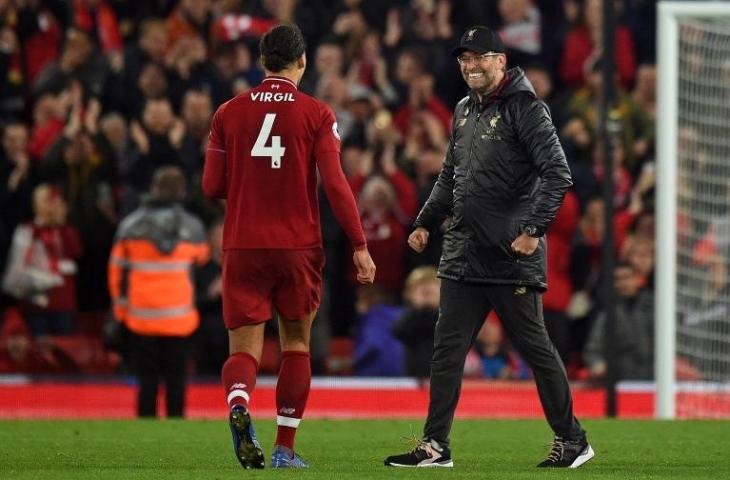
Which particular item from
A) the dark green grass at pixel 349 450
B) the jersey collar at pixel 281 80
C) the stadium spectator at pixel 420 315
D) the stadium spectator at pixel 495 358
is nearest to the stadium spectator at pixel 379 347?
the stadium spectator at pixel 420 315

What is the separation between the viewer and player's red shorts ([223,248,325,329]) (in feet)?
25.7

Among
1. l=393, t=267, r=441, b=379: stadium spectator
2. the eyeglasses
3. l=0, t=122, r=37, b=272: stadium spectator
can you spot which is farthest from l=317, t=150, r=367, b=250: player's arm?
l=0, t=122, r=37, b=272: stadium spectator

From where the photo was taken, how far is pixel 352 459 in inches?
348

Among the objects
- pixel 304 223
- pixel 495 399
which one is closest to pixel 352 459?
pixel 304 223

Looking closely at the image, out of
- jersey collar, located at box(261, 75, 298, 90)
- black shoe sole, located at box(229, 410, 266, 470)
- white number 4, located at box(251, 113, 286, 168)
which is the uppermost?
jersey collar, located at box(261, 75, 298, 90)

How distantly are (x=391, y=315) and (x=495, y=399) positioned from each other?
1.22 metres

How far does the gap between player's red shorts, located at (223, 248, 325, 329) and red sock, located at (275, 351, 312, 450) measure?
21 cm

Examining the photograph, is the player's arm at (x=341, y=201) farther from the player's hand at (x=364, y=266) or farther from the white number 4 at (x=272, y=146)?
the white number 4 at (x=272, y=146)

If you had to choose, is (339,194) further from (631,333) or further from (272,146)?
(631,333)

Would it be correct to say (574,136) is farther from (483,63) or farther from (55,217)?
(483,63)

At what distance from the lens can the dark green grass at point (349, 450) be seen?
7848mm

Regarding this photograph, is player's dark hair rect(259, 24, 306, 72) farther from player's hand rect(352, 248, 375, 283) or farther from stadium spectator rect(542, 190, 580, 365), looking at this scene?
stadium spectator rect(542, 190, 580, 365)

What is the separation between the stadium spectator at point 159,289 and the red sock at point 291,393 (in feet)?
16.5

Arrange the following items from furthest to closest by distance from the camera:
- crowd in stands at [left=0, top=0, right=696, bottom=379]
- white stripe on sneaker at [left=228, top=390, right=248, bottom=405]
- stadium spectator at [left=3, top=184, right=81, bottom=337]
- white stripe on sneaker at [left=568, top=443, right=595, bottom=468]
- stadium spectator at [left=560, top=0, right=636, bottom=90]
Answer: stadium spectator at [left=560, top=0, right=636, bottom=90]
stadium spectator at [left=3, top=184, right=81, bottom=337]
crowd in stands at [left=0, top=0, right=696, bottom=379]
white stripe on sneaker at [left=568, top=443, right=595, bottom=468]
white stripe on sneaker at [left=228, top=390, right=248, bottom=405]
